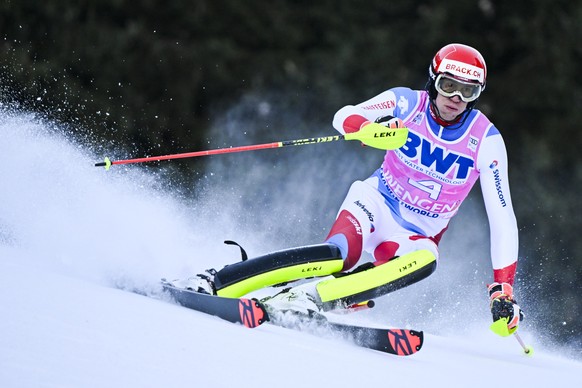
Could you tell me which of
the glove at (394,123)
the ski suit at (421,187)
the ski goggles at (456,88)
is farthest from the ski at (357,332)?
the ski goggles at (456,88)

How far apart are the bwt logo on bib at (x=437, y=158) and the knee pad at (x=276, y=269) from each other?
0.65 metres

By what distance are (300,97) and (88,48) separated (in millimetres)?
2302

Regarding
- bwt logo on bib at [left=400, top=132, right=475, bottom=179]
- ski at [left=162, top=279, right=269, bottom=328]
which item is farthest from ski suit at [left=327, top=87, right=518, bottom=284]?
ski at [left=162, top=279, right=269, bottom=328]

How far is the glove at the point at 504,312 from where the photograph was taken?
14.9 ft

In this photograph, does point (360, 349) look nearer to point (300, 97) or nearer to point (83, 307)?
point (83, 307)

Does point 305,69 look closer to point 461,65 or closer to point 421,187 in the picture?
point 421,187

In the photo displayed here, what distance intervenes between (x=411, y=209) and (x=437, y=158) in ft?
1.02

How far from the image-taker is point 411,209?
202 inches

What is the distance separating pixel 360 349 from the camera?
4.14 metres

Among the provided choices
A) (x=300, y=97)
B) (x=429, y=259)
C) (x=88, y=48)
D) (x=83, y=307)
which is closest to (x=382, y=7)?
(x=300, y=97)

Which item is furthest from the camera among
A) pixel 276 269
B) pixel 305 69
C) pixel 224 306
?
pixel 305 69

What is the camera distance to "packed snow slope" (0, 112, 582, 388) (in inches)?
120

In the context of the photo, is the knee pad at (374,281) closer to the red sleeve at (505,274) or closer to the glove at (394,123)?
the red sleeve at (505,274)

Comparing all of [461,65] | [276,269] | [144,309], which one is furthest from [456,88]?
[144,309]
